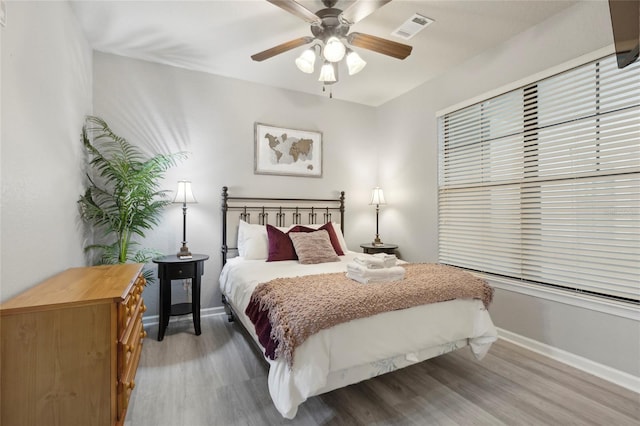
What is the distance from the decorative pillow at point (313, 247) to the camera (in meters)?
3.02

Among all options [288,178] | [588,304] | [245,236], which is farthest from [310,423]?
[288,178]

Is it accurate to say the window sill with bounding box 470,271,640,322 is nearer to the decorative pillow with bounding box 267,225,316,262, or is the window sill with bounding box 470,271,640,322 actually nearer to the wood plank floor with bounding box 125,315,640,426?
the wood plank floor with bounding box 125,315,640,426

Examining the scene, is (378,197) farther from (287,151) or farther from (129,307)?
(129,307)

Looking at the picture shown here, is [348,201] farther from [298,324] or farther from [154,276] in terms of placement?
[298,324]

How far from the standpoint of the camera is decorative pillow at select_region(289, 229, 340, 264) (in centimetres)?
302

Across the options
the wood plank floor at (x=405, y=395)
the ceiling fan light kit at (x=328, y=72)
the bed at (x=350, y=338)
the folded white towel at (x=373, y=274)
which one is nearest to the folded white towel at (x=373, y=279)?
the folded white towel at (x=373, y=274)

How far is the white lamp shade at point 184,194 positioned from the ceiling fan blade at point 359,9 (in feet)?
7.07

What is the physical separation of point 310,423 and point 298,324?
654 mm

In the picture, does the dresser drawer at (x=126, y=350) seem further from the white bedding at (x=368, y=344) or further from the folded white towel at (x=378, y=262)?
the folded white towel at (x=378, y=262)

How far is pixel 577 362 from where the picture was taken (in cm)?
232

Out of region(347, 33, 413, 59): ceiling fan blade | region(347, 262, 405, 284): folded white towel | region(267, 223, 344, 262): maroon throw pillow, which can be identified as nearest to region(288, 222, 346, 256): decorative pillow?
region(267, 223, 344, 262): maroon throw pillow

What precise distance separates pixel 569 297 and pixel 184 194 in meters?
3.60

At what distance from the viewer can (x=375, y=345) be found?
1.75m

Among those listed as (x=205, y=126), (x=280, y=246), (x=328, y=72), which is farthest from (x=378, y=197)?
(x=205, y=126)
